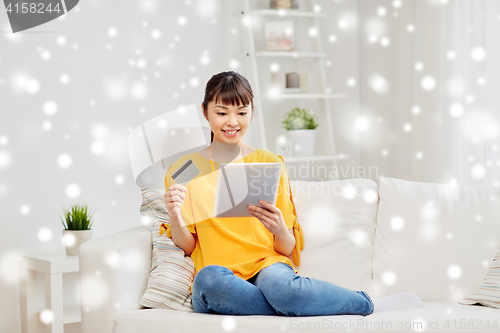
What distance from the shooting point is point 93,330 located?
1.52 metres

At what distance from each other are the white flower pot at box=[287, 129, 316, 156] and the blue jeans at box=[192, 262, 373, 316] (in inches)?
51.0

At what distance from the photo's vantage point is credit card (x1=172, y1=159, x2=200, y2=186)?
176cm

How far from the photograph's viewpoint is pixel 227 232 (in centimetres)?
167

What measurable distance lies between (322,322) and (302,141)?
1.44 metres

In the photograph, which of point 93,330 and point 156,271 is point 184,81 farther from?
point 93,330

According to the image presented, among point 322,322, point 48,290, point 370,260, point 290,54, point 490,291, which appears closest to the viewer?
point 322,322

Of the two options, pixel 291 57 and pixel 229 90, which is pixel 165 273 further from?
pixel 291 57

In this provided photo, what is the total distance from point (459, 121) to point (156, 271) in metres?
1.50

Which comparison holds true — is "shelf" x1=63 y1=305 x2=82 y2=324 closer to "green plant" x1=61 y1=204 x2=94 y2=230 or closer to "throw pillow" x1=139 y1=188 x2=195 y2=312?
"green plant" x1=61 y1=204 x2=94 y2=230

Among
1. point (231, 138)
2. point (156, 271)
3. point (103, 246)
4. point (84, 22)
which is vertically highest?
point (84, 22)

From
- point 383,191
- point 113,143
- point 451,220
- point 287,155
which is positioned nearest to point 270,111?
point 287,155

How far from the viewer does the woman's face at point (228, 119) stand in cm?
172

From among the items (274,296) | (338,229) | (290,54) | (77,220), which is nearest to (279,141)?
(290,54)

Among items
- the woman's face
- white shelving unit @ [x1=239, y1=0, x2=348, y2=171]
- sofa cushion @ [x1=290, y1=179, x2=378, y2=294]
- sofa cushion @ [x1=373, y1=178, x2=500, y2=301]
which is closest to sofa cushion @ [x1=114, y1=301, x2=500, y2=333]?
sofa cushion @ [x1=373, y1=178, x2=500, y2=301]
